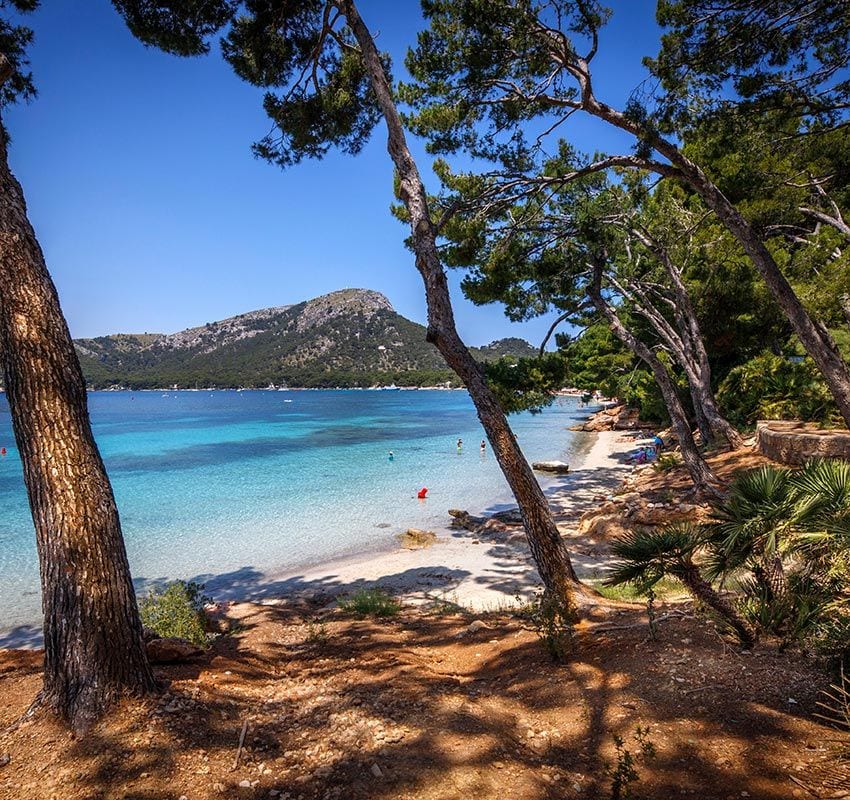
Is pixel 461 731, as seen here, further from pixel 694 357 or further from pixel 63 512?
pixel 694 357

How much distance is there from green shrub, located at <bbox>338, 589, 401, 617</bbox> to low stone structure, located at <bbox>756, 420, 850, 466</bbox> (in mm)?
7205

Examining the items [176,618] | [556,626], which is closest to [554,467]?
[556,626]

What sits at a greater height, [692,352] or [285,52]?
[285,52]

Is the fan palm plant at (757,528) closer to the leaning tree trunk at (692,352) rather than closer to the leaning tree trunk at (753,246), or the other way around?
the leaning tree trunk at (753,246)

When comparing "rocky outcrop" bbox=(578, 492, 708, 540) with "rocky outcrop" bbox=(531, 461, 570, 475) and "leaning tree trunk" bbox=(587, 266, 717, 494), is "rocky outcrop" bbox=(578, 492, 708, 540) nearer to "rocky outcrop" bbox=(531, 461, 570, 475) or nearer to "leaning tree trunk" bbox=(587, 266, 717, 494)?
"leaning tree trunk" bbox=(587, 266, 717, 494)

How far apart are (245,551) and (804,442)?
509 inches

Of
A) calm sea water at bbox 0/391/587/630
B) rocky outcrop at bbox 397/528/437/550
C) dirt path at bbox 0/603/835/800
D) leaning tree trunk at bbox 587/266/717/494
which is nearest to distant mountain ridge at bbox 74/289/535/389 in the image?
calm sea water at bbox 0/391/587/630

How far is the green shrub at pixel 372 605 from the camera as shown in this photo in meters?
7.27

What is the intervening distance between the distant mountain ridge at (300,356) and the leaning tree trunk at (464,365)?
131m

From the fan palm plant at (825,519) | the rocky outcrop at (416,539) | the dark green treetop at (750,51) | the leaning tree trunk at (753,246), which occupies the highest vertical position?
the dark green treetop at (750,51)

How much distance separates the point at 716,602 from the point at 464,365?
11.0 ft

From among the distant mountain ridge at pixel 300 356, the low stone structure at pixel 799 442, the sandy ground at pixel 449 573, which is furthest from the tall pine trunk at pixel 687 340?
the distant mountain ridge at pixel 300 356

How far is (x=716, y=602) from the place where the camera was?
351 centimetres

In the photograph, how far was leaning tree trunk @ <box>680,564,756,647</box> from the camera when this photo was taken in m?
3.43
